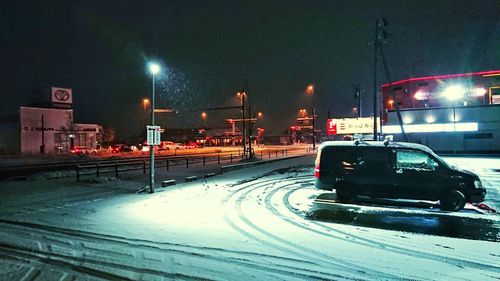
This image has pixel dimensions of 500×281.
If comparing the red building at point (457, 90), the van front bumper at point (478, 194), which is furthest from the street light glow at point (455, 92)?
the van front bumper at point (478, 194)

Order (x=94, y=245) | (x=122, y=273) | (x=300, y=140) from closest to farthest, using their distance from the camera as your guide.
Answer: (x=122, y=273), (x=94, y=245), (x=300, y=140)

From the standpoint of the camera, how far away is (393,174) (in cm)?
1033

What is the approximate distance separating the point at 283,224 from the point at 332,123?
4233 centimetres

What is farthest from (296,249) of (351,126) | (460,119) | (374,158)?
(351,126)

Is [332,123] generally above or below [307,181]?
above

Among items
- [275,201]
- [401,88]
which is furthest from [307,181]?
[401,88]

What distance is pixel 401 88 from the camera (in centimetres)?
6581

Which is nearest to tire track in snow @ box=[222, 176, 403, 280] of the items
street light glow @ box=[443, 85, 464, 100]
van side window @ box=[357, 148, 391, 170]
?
van side window @ box=[357, 148, 391, 170]

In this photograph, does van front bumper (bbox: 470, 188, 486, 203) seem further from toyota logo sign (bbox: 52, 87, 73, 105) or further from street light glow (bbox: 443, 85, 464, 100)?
toyota logo sign (bbox: 52, 87, 73, 105)

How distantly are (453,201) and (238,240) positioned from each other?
6.59 metres

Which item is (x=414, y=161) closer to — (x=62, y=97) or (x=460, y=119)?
(x=460, y=119)

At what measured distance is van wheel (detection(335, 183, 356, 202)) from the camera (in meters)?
10.9

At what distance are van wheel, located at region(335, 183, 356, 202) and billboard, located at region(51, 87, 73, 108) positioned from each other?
6141 cm

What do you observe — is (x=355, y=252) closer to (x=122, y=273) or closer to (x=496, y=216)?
(x=122, y=273)
